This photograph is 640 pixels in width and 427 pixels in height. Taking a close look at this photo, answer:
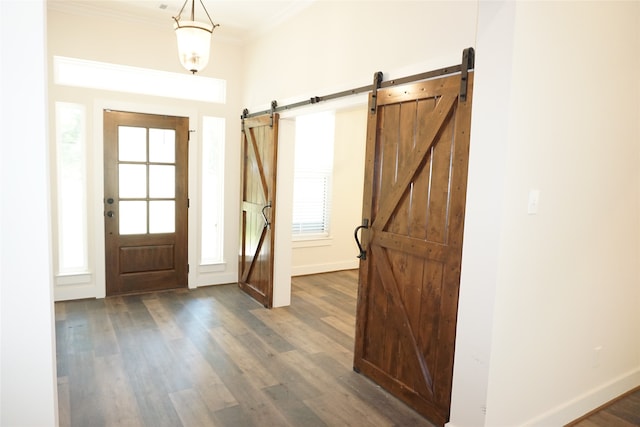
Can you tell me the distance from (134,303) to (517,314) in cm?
392

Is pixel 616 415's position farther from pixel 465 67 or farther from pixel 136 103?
pixel 136 103

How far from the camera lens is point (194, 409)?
261 cm

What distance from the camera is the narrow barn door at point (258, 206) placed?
176 inches

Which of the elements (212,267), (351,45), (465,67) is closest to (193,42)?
(351,45)

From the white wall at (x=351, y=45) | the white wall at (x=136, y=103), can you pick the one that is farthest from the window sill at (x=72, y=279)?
the white wall at (x=351, y=45)

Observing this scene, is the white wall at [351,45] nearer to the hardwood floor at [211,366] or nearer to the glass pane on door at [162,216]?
the glass pane on door at [162,216]

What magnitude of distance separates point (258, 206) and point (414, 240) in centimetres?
247

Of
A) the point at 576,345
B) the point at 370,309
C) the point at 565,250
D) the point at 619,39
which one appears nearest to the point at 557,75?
the point at 619,39

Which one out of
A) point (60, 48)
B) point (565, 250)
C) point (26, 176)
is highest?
point (60, 48)

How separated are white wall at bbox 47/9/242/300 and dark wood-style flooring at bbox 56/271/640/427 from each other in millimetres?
601

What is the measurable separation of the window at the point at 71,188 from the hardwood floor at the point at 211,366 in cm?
50

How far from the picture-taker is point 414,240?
2656 mm

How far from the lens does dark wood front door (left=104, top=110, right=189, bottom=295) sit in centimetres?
470

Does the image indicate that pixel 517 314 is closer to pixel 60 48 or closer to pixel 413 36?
pixel 413 36
